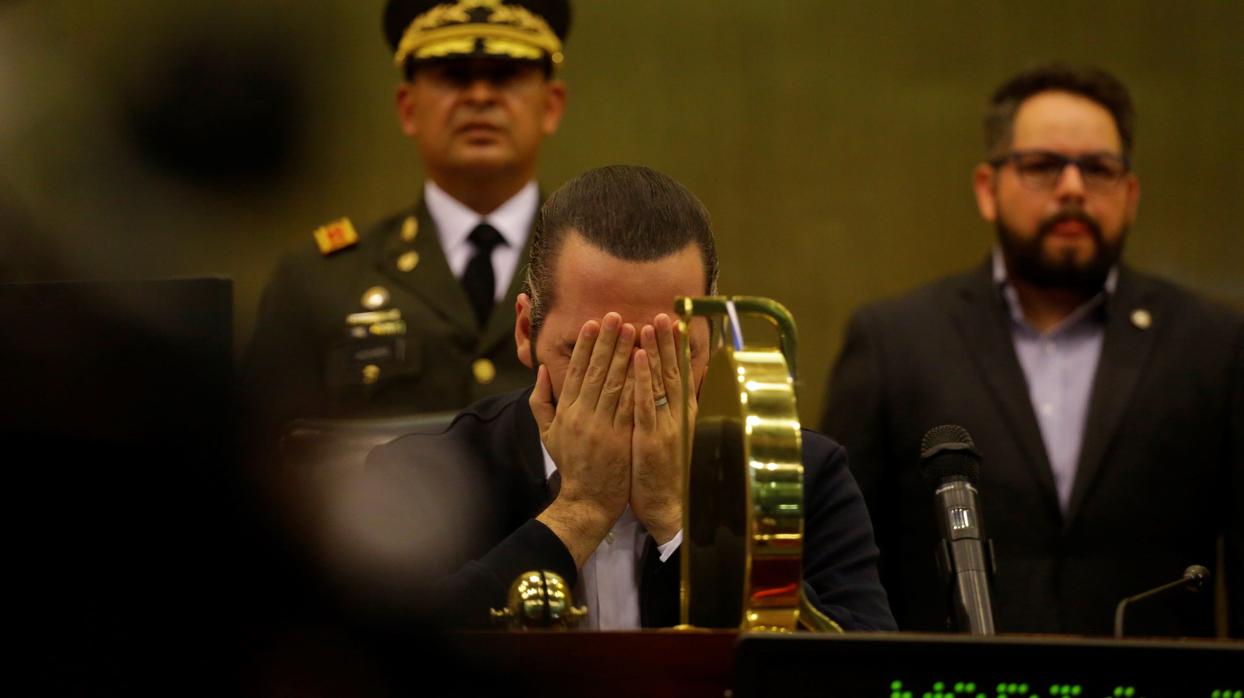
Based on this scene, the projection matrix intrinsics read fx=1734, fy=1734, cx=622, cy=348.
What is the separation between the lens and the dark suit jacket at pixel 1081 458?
2.68m

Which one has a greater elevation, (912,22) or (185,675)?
(912,22)

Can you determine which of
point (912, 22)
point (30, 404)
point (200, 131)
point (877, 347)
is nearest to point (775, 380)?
point (200, 131)

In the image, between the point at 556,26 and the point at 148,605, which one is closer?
the point at 148,605

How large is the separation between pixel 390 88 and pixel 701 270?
2395 mm

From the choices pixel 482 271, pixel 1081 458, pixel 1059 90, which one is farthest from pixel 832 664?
pixel 1059 90

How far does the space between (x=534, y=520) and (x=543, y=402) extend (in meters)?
0.15

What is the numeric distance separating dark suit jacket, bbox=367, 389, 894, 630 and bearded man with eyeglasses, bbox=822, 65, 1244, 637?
81 cm

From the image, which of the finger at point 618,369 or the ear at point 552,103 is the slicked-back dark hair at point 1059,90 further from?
the finger at point 618,369

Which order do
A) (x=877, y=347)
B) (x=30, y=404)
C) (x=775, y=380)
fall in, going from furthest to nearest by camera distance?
(x=877, y=347)
(x=775, y=380)
(x=30, y=404)

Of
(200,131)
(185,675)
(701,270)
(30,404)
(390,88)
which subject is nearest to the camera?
(185,675)

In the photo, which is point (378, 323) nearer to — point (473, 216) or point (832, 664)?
point (473, 216)

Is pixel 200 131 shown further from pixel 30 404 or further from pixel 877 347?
pixel 877 347

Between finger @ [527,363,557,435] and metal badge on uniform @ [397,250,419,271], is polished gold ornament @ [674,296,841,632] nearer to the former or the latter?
finger @ [527,363,557,435]

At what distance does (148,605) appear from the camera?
0.66m
